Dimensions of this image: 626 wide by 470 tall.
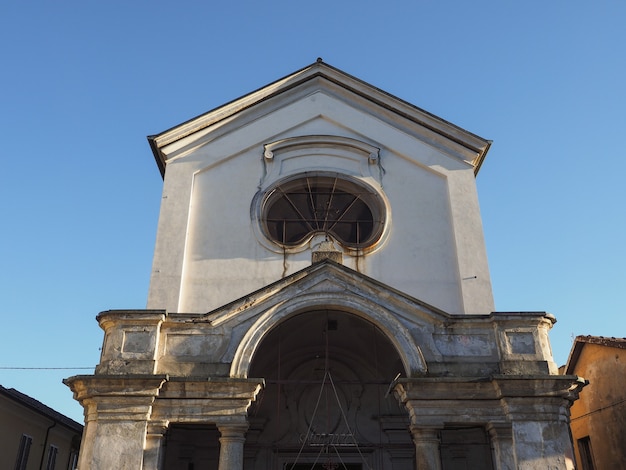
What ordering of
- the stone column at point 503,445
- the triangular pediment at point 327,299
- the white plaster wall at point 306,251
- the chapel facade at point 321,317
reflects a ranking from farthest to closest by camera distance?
the white plaster wall at point 306,251
the triangular pediment at point 327,299
the chapel facade at point 321,317
the stone column at point 503,445

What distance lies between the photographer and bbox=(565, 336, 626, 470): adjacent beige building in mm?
16562

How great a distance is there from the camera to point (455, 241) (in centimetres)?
1323

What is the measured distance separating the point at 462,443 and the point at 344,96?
8.33 meters

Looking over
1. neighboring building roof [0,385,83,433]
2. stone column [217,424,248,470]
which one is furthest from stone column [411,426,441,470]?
neighboring building roof [0,385,83,433]

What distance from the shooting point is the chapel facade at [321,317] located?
976cm

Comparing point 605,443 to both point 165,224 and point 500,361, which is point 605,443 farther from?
point 165,224

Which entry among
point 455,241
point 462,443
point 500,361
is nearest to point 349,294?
point 500,361

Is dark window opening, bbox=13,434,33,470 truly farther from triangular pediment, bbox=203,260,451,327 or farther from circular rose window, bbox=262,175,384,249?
triangular pediment, bbox=203,260,451,327

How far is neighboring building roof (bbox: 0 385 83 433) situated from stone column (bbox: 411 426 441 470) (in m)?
11.3

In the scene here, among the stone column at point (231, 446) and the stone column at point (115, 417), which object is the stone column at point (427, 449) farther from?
the stone column at point (115, 417)

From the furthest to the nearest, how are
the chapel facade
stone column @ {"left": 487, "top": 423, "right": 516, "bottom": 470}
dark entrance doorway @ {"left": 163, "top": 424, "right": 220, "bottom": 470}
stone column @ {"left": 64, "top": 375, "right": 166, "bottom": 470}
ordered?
dark entrance doorway @ {"left": 163, "top": 424, "right": 220, "bottom": 470} → the chapel facade → stone column @ {"left": 487, "top": 423, "right": 516, "bottom": 470} → stone column @ {"left": 64, "top": 375, "right": 166, "bottom": 470}

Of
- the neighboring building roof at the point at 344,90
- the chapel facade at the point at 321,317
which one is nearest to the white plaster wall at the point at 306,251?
the chapel facade at the point at 321,317

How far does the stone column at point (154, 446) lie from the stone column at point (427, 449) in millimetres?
3869

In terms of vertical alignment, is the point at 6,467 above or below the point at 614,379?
below
